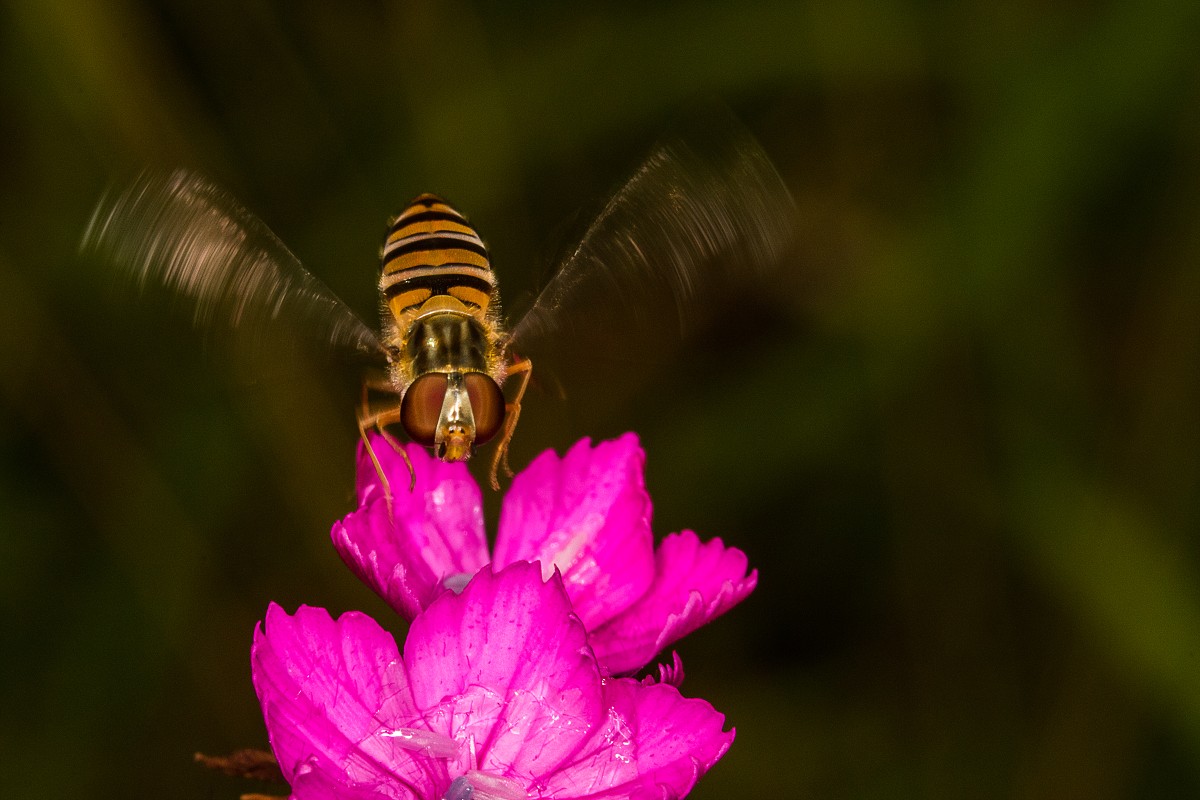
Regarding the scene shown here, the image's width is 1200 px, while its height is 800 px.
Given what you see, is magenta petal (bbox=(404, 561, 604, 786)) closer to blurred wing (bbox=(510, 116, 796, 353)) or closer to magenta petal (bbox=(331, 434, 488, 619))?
magenta petal (bbox=(331, 434, 488, 619))

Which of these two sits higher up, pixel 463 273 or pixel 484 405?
pixel 463 273

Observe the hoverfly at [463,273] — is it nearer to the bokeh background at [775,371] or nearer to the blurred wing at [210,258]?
the blurred wing at [210,258]

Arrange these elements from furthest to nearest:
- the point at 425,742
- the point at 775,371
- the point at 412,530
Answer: the point at 775,371 < the point at 412,530 < the point at 425,742

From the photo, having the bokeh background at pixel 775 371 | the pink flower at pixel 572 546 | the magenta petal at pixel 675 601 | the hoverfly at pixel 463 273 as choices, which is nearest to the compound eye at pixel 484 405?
the hoverfly at pixel 463 273

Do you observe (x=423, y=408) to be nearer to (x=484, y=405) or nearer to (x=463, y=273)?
(x=484, y=405)

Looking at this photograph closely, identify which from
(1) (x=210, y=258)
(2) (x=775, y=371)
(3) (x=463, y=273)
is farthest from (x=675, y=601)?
(2) (x=775, y=371)

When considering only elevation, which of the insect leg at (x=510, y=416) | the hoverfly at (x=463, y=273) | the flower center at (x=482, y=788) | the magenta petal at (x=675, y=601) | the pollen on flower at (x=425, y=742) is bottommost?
the flower center at (x=482, y=788)
